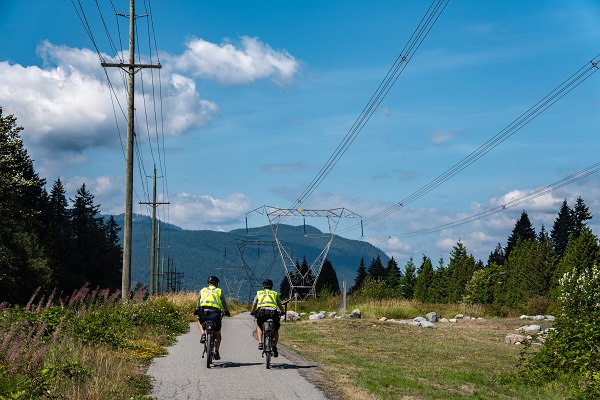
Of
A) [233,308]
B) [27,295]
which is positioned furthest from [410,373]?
[27,295]

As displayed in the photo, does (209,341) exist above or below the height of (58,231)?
below

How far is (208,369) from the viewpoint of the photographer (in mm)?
14914

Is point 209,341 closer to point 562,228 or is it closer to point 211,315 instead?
point 211,315

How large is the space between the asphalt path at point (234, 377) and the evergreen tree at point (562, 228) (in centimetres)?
12836

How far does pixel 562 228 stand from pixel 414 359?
420 ft

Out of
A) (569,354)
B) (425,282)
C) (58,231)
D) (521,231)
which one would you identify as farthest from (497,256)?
(569,354)

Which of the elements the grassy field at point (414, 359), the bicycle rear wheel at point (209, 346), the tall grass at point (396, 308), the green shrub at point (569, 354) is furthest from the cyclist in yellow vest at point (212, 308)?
the tall grass at point (396, 308)

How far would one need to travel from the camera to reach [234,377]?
13672 millimetres

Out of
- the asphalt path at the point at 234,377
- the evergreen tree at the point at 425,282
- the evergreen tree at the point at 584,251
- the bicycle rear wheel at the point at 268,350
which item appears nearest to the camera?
the asphalt path at the point at 234,377

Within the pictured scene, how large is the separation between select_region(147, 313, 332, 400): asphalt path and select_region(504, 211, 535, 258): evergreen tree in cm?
13668

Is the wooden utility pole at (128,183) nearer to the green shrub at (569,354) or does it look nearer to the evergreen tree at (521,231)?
the green shrub at (569,354)

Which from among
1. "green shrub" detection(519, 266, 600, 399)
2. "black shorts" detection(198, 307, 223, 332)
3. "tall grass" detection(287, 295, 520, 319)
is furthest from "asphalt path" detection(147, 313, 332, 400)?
"tall grass" detection(287, 295, 520, 319)

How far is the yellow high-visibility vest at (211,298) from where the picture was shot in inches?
638

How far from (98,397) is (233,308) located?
5757cm
